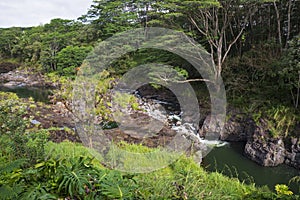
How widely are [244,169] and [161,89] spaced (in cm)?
547

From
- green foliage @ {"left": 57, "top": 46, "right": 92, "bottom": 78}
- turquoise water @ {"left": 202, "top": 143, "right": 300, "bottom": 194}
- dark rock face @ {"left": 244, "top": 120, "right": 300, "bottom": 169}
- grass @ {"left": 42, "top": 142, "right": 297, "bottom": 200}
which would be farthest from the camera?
Result: green foliage @ {"left": 57, "top": 46, "right": 92, "bottom": 78}

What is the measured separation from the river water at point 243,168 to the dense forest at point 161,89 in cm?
21

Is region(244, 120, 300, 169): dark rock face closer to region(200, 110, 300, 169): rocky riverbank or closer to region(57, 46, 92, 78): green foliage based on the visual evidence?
region(200, 110, 300, 169): rocky riverbank

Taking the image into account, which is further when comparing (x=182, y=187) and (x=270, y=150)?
(x=270, y=150)

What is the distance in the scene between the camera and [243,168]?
19.3 feet

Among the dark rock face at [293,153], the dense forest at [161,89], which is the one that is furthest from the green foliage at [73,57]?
the dark rock face at [293,153]

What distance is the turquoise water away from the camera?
5.32 metres

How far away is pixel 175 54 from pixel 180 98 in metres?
1.74

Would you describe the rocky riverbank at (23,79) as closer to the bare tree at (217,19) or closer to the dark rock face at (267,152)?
the bare tree at (217,19)

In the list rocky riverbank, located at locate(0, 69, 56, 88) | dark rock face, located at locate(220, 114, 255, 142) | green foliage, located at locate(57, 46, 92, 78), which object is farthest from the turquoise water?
rocky riverbank, located at locate(0, 69, 56, 88)

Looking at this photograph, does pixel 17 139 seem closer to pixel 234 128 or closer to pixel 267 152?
pixel 267 152

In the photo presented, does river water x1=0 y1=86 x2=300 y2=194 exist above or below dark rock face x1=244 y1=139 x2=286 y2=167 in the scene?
below

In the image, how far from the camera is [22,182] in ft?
5.84

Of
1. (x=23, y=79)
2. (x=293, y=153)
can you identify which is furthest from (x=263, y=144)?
(x=23, y=79)
